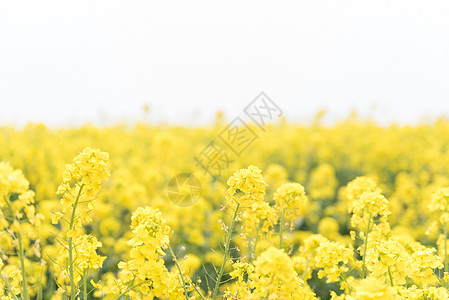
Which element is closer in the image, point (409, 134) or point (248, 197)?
point (248, 197)

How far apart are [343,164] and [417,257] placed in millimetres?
7005

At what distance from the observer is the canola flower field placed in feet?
5.81

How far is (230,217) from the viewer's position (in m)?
4.94

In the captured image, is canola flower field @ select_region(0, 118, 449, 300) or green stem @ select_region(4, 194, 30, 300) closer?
green stem @ select_region(4, 194, 30, 300)

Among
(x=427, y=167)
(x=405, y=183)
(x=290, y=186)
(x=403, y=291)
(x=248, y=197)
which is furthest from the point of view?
(x=427, y=167)

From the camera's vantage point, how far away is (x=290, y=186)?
Answer: 239 centimetres

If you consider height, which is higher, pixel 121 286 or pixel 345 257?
pixel 345 257

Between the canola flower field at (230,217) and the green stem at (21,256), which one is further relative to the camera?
the canola flower field at (230,217)

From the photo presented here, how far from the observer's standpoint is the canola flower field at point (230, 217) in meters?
1.77

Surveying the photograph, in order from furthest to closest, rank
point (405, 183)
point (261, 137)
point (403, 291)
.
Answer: point (261, 137)
point (405, 183)
point (403, 291)

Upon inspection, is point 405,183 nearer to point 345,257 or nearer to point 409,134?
point 409,134

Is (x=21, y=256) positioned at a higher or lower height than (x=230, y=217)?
higher

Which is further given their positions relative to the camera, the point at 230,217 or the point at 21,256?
the point at 230,217

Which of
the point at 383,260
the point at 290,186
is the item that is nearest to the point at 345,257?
the point at 383,260
